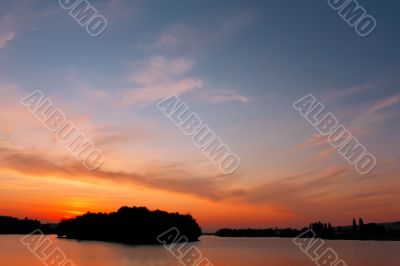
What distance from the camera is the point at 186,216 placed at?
652ft

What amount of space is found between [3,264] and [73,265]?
10.9 metres

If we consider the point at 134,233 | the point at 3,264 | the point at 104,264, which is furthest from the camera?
the point at 134,233

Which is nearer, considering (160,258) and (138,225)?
(160,258)

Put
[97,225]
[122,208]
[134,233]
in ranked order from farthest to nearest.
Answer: [97,225] → [122,208] → [134,233]

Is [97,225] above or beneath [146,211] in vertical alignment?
beneath

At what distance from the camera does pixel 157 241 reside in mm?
172250

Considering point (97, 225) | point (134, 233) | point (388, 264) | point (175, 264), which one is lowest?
point (97, 225)

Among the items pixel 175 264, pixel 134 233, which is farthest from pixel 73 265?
pixel 134 233

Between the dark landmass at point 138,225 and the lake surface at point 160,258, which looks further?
the dark landmass at point 138,225

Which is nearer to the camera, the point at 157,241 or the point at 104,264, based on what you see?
the point at 104,264

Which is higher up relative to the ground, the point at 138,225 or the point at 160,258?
the point at 160,258

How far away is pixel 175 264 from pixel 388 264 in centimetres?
4215

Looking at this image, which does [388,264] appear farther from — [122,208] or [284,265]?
[122,208]

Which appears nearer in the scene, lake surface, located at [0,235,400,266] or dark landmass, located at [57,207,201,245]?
lake surface, located at [0,235,400,266]
